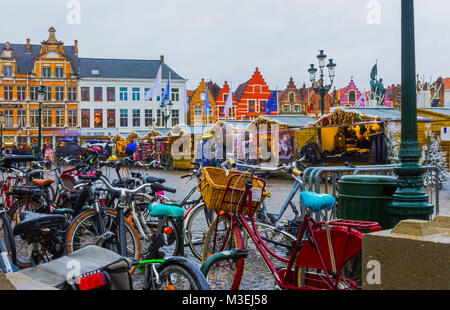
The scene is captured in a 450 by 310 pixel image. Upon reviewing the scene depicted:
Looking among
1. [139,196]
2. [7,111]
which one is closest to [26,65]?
[7,111]

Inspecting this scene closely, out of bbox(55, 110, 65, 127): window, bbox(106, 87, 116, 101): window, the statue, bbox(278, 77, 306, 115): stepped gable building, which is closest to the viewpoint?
the statue

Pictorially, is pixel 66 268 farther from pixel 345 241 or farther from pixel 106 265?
pixel 345 241

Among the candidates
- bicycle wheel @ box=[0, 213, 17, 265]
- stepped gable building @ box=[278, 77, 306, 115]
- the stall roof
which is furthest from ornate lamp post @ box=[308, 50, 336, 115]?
stepped gable building @ box=[278, 77, 306, 115]

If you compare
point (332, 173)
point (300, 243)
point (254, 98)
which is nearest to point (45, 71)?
point (254, 98)

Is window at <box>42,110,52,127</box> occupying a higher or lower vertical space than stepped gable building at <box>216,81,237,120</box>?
lower

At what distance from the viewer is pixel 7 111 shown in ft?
165

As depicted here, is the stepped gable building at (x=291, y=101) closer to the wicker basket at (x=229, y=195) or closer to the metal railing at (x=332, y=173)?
the metal railing at (x=332, y=173)

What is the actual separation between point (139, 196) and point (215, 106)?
49.2 meters

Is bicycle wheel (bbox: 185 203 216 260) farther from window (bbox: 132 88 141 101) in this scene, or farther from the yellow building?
window (bbox: 132 88 141 101)

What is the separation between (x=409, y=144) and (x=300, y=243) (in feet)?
4.72

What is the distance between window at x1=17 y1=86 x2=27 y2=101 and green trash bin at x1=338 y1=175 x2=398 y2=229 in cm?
5120

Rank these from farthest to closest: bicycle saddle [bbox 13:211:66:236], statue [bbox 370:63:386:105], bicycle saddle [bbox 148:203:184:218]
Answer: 1. statue [bbox 370:63:386:105]
2. bicycle saddle [bbox 148:203:184:218]
3. bicycle saddle [bbox 13:211:66:236]

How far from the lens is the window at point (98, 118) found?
171 feet

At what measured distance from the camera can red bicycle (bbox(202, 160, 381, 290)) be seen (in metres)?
3.26
